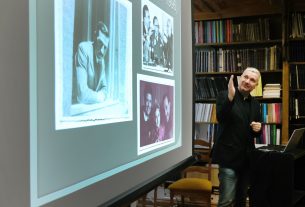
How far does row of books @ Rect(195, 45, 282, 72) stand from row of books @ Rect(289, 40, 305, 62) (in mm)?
138

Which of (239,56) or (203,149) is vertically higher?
(239,56)

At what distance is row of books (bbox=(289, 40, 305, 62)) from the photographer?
408 centimetres

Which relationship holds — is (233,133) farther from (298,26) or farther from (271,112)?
(298,26)

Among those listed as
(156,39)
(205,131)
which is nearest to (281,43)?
(205,131)

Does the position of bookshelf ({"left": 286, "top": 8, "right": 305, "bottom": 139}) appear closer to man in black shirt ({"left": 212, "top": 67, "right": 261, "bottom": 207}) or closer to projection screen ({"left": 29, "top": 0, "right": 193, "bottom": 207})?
man in black shirt ({"left": 212, "top": 67, "right": 261, "bottom": 207})

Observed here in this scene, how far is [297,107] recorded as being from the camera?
13.4 ft

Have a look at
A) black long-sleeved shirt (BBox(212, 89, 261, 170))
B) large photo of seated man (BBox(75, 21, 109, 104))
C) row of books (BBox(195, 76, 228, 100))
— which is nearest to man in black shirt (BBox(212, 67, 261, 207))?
Result: black long-sleeved shirt (BBox(212, 89, 261, 170))

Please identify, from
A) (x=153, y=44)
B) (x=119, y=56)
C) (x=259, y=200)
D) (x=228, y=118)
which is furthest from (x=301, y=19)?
(x=119, y=56)

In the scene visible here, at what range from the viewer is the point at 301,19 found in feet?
13.4

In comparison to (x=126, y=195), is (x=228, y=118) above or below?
above

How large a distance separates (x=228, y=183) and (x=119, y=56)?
2.02 meters

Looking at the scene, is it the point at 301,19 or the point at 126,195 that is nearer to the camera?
the point at 126,195

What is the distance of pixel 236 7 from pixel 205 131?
5.03 ft

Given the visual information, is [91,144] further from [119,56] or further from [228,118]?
[228,118]
